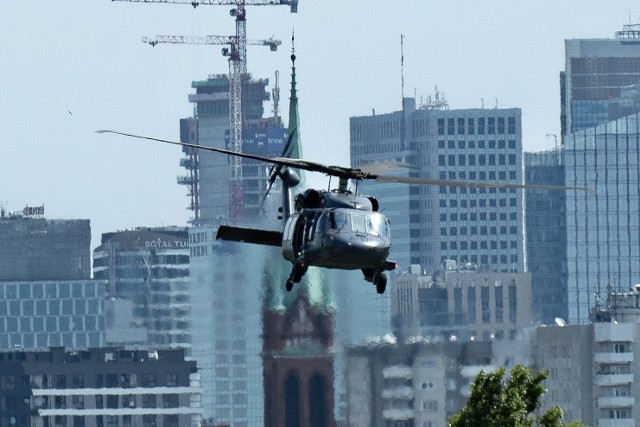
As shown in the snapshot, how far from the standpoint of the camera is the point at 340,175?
285 feet

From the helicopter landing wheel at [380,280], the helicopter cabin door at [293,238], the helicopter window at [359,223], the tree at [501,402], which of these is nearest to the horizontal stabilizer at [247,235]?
the helicopter cabin door at [293,238]

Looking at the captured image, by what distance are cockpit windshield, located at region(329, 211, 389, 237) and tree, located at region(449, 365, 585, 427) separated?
667 inches

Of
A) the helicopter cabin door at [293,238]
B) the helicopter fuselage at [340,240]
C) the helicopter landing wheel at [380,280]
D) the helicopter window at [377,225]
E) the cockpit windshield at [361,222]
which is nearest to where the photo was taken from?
the helicopter fuselage at [340,240]

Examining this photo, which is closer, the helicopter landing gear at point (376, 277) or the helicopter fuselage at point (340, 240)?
the helicopter fuselage at point (340, 240)

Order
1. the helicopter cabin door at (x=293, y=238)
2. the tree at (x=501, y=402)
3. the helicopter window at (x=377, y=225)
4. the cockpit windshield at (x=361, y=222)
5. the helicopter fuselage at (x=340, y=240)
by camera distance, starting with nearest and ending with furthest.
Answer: the helicopter fuselage at (x=340, y=240) < the cockpit windshield at (x=361, y=222) < the helicopter window at (x=377, y=225) < the helicopter cabin door at (x=293, y=238) < the tree at (x=501, y=402)

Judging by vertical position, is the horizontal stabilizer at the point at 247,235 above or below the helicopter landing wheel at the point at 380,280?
above

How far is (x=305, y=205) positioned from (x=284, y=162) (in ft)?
9.39

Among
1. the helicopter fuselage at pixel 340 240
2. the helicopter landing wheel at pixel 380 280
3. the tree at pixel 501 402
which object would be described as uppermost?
the helicopter fuselage at pixel 340 240

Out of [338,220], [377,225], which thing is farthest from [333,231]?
[377,225]

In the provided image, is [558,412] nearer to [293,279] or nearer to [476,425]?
[476,425]

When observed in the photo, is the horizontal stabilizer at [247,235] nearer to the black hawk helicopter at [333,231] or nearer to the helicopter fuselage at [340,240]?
the black hawk helicopter at [333,231]

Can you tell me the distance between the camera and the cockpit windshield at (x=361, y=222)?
3317 inches

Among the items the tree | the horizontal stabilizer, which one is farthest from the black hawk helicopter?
the tree

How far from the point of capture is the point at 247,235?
283 ft
